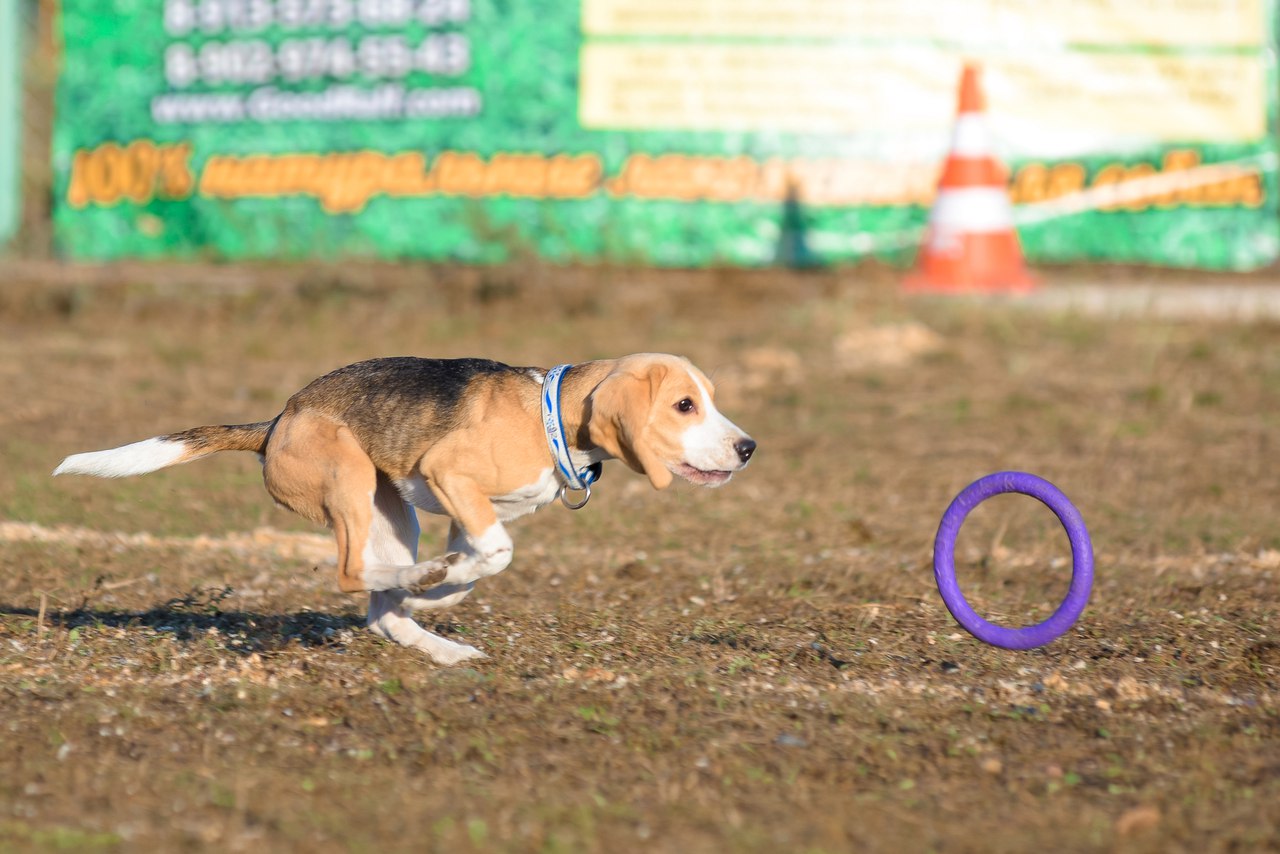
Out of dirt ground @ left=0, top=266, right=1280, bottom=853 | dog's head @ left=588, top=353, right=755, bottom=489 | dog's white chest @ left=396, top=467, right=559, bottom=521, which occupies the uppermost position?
dog's head @ left=588, top=353, right=755, bottom=489

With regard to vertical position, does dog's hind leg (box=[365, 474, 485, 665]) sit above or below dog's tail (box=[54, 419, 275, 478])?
below

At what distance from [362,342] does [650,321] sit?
2.45m

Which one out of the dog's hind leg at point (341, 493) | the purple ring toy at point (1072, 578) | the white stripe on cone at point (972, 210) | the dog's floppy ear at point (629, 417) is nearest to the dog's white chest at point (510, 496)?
the dog's hind leg at point (341, 493)

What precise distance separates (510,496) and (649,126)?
414 inches

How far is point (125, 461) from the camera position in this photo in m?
5.64

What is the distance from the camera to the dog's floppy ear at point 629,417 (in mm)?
5258

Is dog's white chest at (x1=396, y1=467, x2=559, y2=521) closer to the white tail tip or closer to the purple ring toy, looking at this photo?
the white tail tip

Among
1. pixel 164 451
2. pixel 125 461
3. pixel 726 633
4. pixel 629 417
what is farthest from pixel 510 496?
pixel 125 461

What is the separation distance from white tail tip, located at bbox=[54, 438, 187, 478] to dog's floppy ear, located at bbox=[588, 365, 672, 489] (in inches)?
62.4

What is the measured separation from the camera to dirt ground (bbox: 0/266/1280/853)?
13.8 ft

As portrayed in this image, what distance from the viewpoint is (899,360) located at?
12.1m

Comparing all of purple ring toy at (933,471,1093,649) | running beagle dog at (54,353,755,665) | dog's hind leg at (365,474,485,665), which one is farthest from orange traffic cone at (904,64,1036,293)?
dog's hind leg at (365,474,485,665)

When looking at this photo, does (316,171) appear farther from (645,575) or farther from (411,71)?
(645,575)

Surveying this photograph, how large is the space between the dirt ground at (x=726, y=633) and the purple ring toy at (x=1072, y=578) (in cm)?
13
